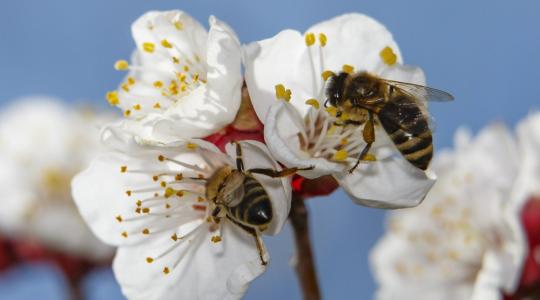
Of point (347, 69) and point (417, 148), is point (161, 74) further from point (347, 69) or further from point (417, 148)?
point (417, 148)

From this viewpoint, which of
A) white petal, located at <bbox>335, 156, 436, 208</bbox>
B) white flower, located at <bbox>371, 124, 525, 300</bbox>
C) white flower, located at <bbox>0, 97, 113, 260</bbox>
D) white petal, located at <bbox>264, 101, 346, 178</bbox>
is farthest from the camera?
white flower, located at <bbox>0, 97, 113, 260</bbox>

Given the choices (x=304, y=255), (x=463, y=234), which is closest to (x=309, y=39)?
(x=304, y=255)

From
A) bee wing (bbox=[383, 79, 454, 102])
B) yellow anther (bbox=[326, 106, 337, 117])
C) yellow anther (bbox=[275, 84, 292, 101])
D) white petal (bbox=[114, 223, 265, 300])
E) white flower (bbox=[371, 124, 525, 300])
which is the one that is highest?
yellow anther (bbox=[275, 84, 292, 101])

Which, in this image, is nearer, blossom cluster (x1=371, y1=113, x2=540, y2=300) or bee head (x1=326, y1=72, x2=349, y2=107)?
bee head (x1=326, y1=72, x2=349, y2=107)

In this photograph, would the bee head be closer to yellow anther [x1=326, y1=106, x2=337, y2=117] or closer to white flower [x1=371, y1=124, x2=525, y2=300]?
yellow anther [x1=326, y1=106, x2=337, y2=117]

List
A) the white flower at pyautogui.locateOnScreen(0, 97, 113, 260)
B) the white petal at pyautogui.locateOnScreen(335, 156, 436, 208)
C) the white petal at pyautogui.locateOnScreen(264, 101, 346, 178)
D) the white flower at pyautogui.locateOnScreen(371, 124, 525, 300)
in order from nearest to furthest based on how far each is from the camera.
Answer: the white petal at pyautogui.locateOnScreen(264, 101, 346, 178)
the white petal at pyautogui.locateOnScreen(335, 156, 436, 208)
the white flower at pyautogui.locateOnScreen(371, 124, 525, 300)
the white flower at pyautogui.locateOnScreen(0, 97, 113, 260)

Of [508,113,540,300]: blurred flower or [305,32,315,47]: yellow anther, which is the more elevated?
[305,32,315,47]: yellow anther

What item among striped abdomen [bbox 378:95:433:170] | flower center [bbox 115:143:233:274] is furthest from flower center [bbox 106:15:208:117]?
striped abdomen [bbox 378:95:433:170]
